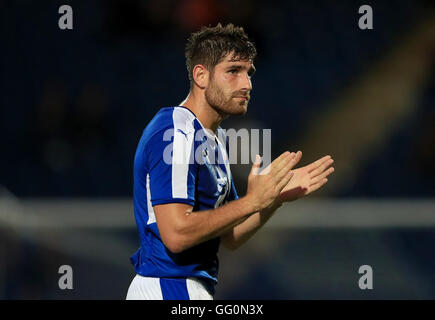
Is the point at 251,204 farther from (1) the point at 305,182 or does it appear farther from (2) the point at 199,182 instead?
(1) the point at 305,182

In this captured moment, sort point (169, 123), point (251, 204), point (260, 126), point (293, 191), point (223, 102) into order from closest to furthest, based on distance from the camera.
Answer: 1. point (251, 204)
2. point (169, 123)
3. point (223, 102)
4. point (293, 191)
5. point (260, 126)

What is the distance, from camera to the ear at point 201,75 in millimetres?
2912

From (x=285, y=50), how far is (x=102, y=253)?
388 cm

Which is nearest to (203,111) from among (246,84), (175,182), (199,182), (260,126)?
(246,84)

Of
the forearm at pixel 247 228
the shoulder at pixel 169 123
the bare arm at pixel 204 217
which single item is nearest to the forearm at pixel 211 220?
the bare arm at pixel 204 217

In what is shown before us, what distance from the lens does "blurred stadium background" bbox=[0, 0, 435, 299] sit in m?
6.03

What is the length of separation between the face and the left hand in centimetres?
45

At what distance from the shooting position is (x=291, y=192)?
307 centimetres

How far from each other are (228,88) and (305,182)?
1.99 feet

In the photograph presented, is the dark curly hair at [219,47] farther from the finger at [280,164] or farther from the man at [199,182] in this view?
the finger at [280,164]

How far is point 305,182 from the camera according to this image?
3.10 metres

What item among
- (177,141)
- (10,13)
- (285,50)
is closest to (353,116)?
(285,50)

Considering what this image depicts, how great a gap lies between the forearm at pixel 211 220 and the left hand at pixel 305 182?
1.83 ft

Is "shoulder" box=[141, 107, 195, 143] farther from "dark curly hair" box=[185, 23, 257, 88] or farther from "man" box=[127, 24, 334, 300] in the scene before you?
"dark curly hair" box=[185, 23, 257, 88]
